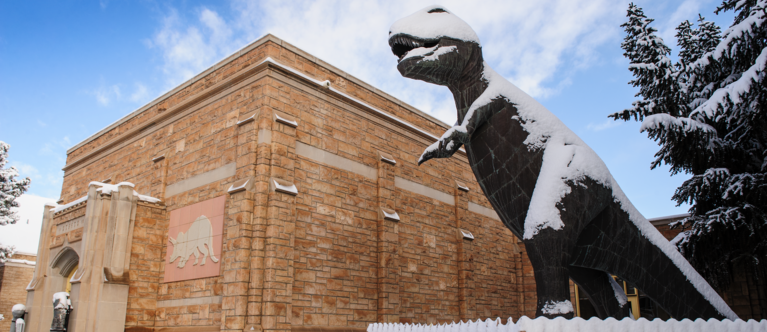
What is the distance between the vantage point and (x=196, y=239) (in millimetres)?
10422

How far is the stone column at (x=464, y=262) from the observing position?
528 inches

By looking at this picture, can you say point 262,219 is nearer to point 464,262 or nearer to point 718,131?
point 464,262

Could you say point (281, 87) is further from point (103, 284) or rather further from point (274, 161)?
point (103, 284)

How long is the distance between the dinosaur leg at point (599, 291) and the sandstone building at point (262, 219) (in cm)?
578

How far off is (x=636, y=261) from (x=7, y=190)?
23115 mm

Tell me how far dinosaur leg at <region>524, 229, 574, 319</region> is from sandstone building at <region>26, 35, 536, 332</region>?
6.23 meters

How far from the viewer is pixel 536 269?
150 inches

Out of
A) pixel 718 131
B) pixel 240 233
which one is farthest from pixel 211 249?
pixel 718 131

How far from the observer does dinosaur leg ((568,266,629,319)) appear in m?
4.88

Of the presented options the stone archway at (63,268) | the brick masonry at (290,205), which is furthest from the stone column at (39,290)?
the brick masonry at (290,205)

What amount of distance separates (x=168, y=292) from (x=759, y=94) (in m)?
12.3

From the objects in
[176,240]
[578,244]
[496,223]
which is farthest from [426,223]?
[578,244]

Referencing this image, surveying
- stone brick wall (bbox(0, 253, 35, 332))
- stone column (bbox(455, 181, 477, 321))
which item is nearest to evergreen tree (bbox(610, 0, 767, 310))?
stone column (bbox(455, 181, 477, 321))

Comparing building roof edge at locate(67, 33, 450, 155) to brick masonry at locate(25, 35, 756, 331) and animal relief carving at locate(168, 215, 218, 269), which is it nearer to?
brick masonry at locate(25, 35, 756, 331)
